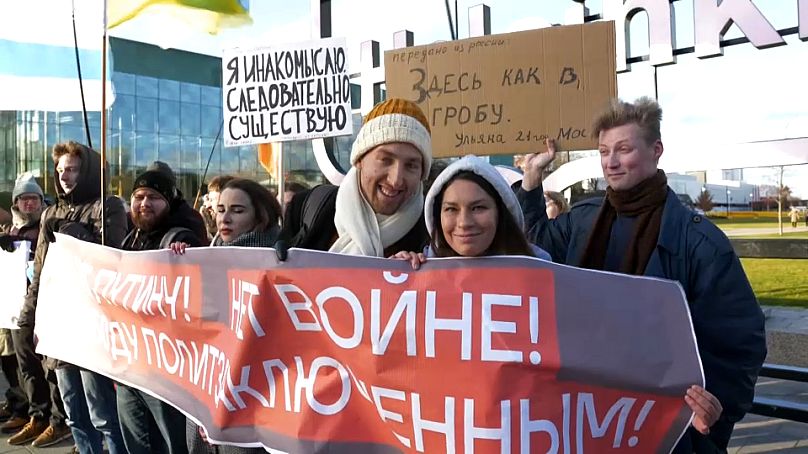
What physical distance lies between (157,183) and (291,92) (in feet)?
4.36

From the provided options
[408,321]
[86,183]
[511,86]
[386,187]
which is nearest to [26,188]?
[86,183]

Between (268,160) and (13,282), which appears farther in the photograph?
(268,160)

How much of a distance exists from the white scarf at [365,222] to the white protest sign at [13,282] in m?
3.32

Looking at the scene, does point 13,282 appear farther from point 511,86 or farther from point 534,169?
point 534,169

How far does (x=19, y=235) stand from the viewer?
471cm

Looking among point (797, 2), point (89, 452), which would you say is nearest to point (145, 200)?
point (89, 452)

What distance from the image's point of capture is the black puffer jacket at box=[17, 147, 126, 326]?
3.59 metres

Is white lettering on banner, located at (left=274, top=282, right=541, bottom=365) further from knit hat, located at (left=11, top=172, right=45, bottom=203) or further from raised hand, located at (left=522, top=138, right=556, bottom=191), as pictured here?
knit hat, located at (left=11, top=172, right=45, bottom=203)

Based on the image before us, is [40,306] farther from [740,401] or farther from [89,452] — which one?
[740,401]

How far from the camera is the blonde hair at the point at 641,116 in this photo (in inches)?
75.6

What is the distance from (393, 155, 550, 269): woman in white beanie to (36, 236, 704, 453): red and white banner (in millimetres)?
65

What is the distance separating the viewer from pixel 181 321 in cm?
254

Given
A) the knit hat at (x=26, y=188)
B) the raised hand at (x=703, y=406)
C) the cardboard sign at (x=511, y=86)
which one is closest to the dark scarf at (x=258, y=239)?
the cardboard sign at (x=511, y=86)

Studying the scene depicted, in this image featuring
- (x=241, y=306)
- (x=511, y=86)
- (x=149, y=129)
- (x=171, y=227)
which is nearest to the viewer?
(x=241, y=306)
